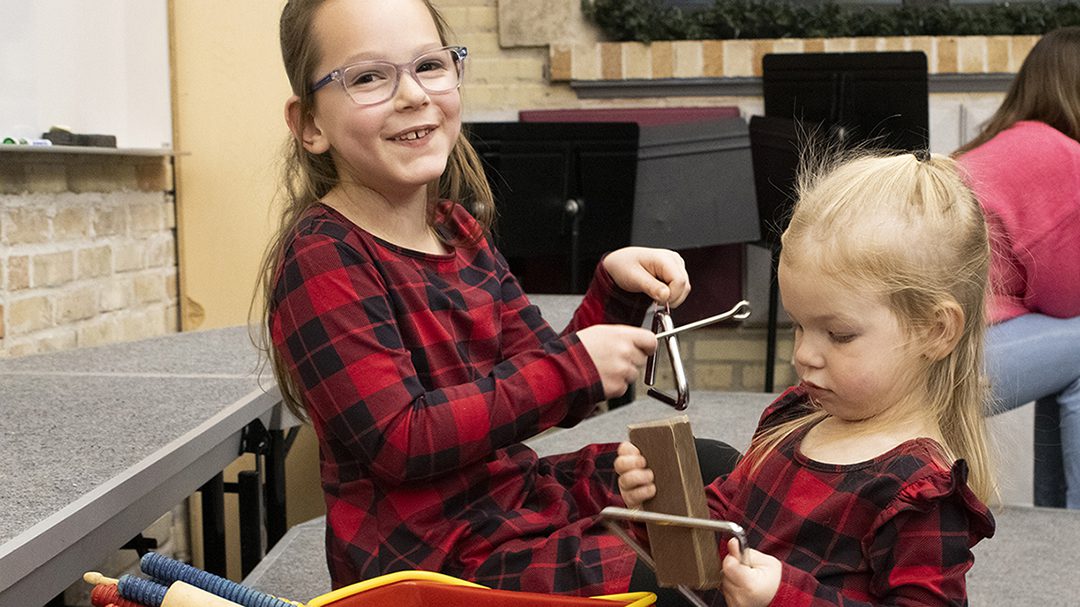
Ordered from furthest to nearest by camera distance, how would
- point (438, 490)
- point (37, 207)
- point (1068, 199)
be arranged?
point (1068, 199)
point (37, 207)
point (438, 490)

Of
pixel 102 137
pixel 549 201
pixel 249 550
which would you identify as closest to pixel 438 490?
pixel 249 550

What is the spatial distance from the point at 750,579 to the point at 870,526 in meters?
0.14

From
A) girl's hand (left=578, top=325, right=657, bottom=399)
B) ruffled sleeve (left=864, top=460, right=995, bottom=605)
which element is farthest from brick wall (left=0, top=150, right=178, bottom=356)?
ruffled sleeve (left=864, top=460, right=995, bottom=605)

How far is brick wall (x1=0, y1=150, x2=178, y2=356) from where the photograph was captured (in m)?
2.18

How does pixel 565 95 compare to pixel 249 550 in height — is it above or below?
above

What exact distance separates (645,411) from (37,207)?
1.20m

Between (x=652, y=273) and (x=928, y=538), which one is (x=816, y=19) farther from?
(x=928, y=538)

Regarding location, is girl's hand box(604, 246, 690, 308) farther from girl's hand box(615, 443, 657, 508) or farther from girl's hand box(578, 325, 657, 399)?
girl's hand box(615, 443, 657, 508)

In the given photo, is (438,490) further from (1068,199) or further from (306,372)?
(1068,199)

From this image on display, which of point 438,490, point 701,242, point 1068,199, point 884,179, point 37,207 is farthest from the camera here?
point 701,242

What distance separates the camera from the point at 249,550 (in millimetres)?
1908

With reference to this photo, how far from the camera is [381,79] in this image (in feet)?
3.80

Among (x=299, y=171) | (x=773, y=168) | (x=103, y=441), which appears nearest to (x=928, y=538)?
(x=299, y=171)

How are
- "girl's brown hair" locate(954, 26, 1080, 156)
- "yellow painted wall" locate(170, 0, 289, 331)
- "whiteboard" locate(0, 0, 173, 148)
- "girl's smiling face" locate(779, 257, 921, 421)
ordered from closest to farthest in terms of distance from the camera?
"girl's smiling face" locate(779, 257, 921, 421), "whiteboard" locate(0, 0, 173, 148), "girl's brown hair" locate(954, 26, 1080, 156), "yellow painted wall" locate(170, 0, 289, 331)
